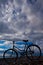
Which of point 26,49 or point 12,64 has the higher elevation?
point 26,49

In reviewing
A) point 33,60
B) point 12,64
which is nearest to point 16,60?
point 12,64

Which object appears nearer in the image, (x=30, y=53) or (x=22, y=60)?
(x=30, y=53)

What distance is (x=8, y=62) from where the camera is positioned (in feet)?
43.1

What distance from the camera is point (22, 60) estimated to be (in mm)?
13750

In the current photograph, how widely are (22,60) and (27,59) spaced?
409 mm

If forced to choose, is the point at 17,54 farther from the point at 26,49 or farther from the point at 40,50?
the point at 40,50

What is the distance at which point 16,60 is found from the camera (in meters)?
13.0

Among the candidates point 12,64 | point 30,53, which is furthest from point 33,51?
point 12,64

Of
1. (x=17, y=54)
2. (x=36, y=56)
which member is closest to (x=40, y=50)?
(x=36, y=56)

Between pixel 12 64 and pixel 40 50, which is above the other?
pixel 40 50

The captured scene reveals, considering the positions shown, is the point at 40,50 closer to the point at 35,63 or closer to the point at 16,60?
the point at 35,63

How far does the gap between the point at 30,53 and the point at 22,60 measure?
1283 millimetres

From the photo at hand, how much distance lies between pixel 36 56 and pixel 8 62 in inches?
83.4

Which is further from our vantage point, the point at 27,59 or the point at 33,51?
the point at 27,59
